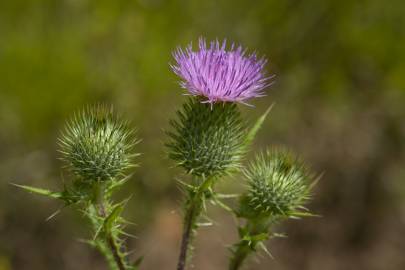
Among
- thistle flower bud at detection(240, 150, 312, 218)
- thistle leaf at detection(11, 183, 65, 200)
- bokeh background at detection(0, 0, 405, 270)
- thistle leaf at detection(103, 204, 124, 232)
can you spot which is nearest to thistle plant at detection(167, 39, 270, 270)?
thistle flower bud at detection(240, 150, 312, 218)

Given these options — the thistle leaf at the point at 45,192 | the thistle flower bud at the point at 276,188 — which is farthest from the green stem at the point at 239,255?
the thistle leaf at the point at 45,192

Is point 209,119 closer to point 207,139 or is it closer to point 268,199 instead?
point 207,139

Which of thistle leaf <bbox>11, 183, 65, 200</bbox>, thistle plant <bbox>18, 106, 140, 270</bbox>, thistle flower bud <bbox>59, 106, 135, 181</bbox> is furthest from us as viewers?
thistle flower bud <bbox>59, 106, 135, 181</bbox>

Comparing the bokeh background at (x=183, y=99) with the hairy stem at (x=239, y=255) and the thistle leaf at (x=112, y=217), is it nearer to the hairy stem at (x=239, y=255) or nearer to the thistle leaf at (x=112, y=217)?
the hairy stem at (x=239, y=255)

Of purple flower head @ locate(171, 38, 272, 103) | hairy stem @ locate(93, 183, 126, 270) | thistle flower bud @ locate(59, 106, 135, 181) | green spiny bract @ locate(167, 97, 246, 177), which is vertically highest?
purple flower head @ locate(171, 38, 272, 103)

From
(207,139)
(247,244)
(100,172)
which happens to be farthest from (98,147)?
(247,244)

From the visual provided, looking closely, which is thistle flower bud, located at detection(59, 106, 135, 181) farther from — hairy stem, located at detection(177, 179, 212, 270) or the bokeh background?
the bokeh background

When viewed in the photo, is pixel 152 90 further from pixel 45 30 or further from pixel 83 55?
pixel 45 30
